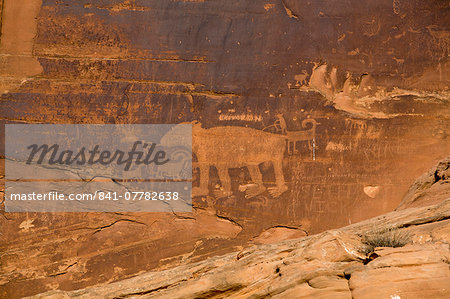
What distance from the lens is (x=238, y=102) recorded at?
4500 millimetres

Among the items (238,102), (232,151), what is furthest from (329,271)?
(238,102)

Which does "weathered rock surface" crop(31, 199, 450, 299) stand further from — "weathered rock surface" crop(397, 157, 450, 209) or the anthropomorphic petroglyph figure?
the anthropomorphic petroglyph figure

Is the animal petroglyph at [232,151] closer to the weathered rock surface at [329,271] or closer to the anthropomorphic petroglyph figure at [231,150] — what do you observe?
the anthropomorphic petroglyph figure at [231,150]

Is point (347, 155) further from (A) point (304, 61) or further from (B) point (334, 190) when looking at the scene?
(A) point (304, 61)

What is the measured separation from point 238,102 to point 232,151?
61 centimetres

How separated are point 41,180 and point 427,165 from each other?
4.78m

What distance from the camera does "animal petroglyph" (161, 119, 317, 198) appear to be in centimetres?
449

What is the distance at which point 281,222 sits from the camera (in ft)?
14.9

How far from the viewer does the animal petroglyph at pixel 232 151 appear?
14.7 ft

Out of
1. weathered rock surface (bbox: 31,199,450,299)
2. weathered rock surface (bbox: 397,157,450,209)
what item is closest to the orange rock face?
weathered rock surface (bbox: 397,157,450,209)

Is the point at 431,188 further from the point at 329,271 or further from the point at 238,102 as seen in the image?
the point at 238,102

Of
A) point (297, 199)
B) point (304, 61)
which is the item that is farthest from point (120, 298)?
point (304, 61)

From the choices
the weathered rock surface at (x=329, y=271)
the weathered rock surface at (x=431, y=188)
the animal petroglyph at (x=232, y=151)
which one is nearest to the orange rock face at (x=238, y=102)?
the animal petroglyph at (x=232, y=151)

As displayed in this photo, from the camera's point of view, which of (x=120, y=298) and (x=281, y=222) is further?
(x=281, y=222)
